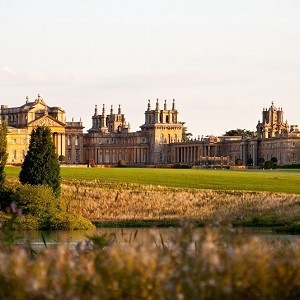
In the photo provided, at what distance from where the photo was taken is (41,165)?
45.2m

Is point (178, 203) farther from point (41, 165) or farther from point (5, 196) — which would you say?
point (5, 196)

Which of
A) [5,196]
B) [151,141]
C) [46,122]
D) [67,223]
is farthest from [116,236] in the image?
[151,141]

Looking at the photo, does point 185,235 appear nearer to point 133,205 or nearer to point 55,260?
point 55,260

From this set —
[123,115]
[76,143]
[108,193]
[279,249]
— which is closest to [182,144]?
[76,143]

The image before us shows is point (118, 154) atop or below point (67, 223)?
atop

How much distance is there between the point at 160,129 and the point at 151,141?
2.86 metres

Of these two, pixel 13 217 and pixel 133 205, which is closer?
pixel 13 217

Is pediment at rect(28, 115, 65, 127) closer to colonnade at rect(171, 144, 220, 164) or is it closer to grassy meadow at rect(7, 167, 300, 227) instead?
colonnade at rect(171, 144, 220, 164)

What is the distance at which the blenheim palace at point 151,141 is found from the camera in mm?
148750

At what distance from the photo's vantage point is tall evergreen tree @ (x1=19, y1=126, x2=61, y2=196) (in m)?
44.9

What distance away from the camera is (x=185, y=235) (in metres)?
7.91

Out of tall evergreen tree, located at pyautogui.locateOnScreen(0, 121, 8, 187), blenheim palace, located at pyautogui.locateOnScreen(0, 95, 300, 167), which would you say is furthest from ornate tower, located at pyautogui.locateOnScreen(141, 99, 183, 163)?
tall evergreen tree, located at pyautogui.locateOnScreen(0, 121, 8, 187)

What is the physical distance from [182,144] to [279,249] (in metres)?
157

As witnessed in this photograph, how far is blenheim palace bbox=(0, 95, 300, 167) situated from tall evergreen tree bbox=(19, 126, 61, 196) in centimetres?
9379
